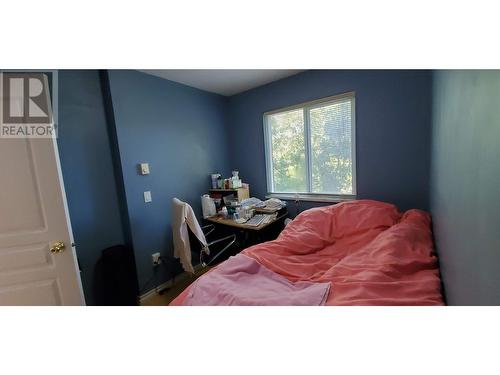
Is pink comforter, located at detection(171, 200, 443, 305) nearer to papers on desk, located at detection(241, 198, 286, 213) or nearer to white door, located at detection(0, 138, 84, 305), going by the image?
papers on desk, located at detection(241, 198, 286, 213)

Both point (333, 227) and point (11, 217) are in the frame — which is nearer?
point (11, 217)

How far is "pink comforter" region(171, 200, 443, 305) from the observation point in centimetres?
85

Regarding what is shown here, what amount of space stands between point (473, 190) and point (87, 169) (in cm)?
244

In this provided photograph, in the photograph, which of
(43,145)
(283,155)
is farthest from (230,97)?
(43,145)

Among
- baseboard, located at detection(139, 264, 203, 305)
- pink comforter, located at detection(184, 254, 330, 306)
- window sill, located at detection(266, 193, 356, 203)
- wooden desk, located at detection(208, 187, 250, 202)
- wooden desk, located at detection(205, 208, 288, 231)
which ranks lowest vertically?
baseboard, located at detection(139, 264, 203, 305)

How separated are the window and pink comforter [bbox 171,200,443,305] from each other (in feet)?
1.73

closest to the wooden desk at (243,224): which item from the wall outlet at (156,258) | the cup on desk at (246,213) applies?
the cup on desk at (246,213)

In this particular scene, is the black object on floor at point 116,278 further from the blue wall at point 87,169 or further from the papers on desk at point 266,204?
the papers on desk at point 266,204

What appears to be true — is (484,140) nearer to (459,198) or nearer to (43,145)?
(459,198)

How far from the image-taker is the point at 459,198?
74 cm

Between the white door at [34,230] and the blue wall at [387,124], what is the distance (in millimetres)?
2276

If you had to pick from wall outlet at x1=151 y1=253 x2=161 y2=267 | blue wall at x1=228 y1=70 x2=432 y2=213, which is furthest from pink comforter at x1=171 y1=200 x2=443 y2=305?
wall outlet at x1=151 y1=253 x2=161 y2=267
